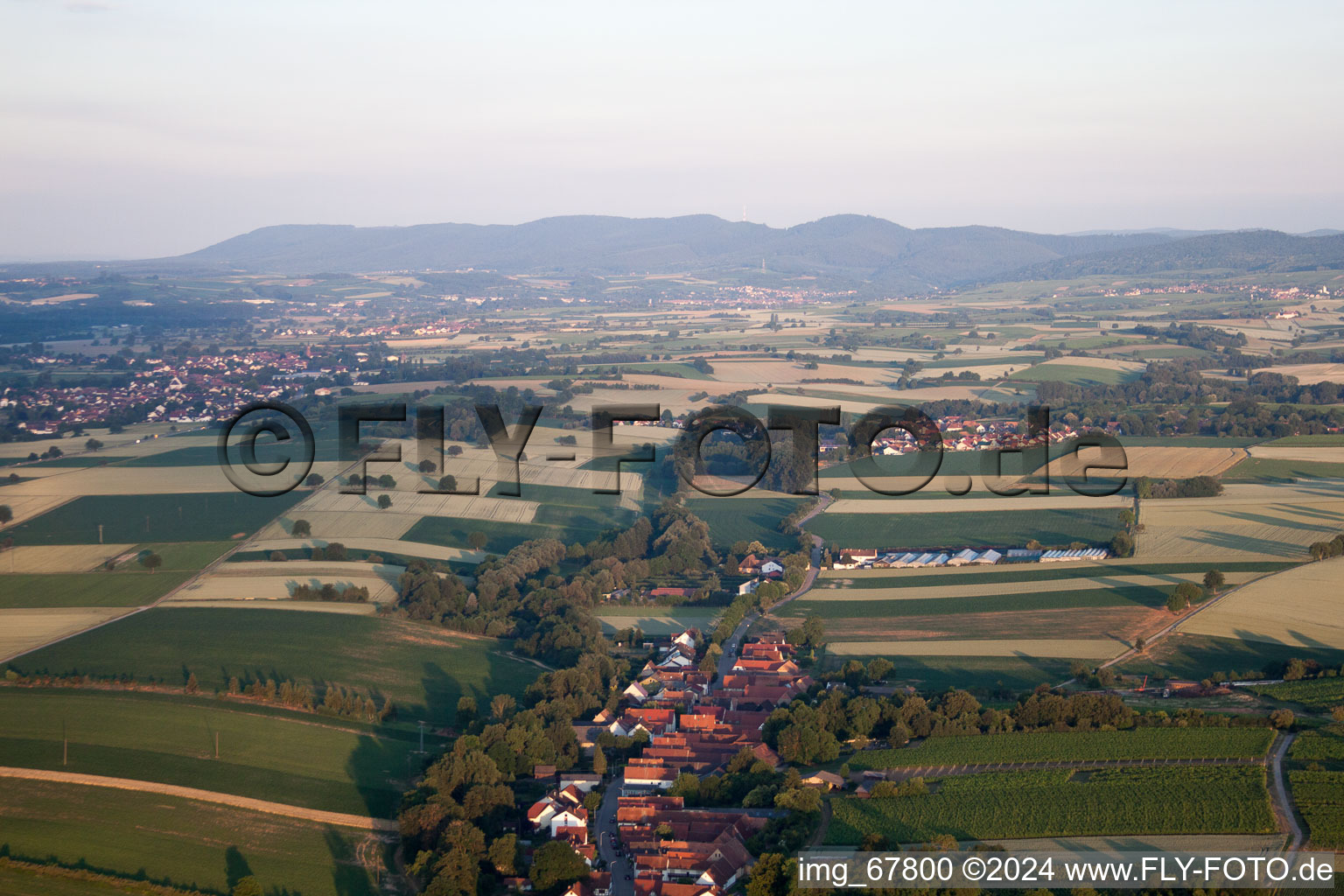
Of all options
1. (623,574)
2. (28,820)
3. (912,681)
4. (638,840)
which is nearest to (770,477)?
(623,574)

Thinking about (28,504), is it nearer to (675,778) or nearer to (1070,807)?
(675,778)

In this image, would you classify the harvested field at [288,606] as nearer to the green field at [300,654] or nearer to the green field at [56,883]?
the green field at [300,654]

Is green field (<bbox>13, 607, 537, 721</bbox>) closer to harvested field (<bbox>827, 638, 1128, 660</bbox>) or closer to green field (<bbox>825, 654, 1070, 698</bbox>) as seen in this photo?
harvested field (<bbox>827, 638, 1128, 660</bbox>)

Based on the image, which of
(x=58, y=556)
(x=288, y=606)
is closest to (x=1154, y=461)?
(x=288, y=606)

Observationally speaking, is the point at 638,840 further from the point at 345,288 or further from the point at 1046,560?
the point at 345,288

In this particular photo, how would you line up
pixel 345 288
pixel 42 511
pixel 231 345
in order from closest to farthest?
pixel 42 511 < pixel 231 345 < pixel 345 288

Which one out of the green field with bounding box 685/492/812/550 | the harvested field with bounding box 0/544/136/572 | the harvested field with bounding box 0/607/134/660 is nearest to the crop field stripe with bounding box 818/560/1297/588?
the green field with bounding box 685/492/812/550

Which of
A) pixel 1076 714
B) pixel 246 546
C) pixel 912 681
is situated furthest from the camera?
pixel 246 546
